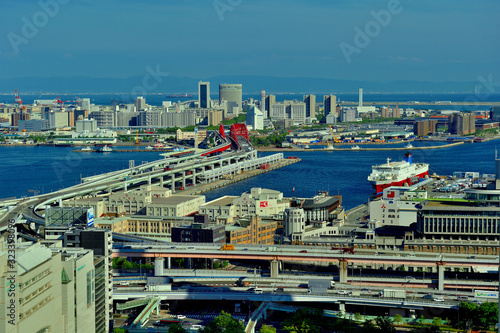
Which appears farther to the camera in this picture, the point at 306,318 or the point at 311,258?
the point at 311,258

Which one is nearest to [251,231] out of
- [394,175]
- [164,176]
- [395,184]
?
[395,184]

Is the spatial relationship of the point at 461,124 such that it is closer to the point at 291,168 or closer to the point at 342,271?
the point at 291,168

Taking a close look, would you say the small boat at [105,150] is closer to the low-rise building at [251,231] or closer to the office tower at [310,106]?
the office tower at [310,106]

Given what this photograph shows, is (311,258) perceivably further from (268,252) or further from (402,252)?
(402,252)

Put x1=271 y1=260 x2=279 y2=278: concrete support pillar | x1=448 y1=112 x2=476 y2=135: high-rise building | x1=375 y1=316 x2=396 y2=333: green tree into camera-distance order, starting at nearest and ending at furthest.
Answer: x1=375 y1=316 x2=396 y2=333: green tree, x1=271 y1=260 x2=279 y2=278: concrete support pillar, x1=448 y1=112 x2=476 y2=135: high-rise building

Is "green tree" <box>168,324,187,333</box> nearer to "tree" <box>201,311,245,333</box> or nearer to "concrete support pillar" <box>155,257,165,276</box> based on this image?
"tree" <box>201,311,245,333</box>

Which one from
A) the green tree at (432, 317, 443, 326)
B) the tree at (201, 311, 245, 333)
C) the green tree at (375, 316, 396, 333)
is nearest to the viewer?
the tree at (201, 311, 245, 333)

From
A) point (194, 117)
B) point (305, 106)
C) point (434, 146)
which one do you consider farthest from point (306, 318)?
point (305, 106)

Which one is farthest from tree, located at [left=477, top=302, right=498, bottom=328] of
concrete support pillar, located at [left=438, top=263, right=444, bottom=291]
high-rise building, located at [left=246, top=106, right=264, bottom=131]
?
high-rise building, located at [left=246, top=106, right=264, bottom=131]
